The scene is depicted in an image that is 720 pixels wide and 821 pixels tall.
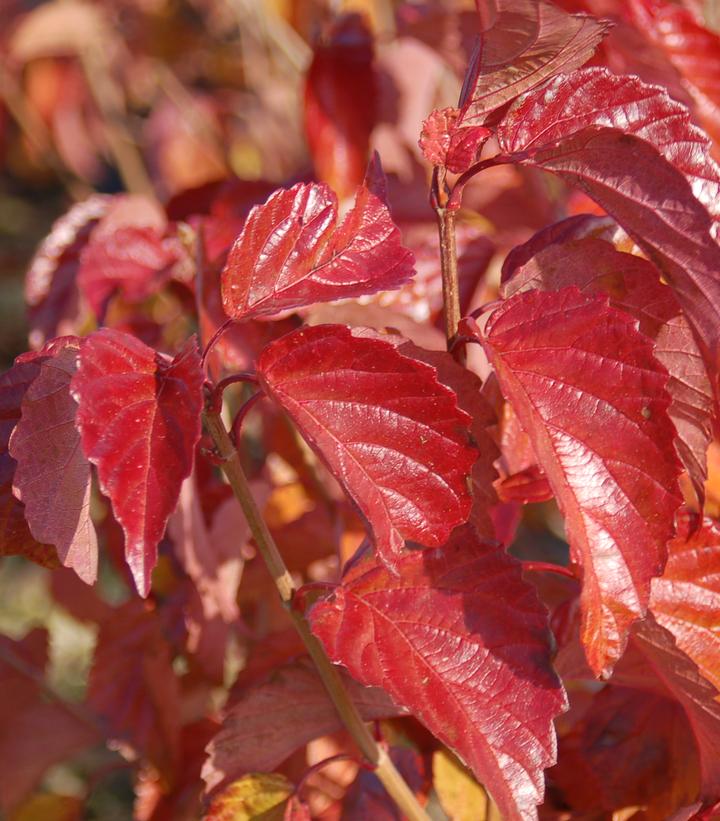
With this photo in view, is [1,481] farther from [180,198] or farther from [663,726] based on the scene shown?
[180,198]

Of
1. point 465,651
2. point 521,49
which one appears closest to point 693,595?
point 465,651

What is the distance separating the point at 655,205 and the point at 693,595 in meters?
0.28

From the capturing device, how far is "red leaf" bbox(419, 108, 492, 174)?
62 centimetres

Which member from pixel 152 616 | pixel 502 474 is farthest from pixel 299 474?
pixel 502 474

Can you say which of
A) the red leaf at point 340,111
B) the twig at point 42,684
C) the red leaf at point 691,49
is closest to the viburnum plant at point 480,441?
the red leaf at point 691,49

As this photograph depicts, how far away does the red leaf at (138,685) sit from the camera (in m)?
1.08

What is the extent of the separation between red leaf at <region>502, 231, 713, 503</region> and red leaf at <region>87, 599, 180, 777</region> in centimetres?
62

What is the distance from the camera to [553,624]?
32.1 inches

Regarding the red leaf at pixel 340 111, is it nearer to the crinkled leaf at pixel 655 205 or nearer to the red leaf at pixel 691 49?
the red leaf at pixel 691 49

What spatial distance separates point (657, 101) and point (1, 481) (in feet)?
1.54

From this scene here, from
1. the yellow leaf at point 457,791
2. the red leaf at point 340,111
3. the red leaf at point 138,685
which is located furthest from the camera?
the red leaf at point 340,111

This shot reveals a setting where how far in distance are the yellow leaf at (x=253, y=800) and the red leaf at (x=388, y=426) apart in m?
0.32

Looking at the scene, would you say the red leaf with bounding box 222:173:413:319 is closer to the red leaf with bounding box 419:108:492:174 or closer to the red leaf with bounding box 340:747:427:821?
the red leaf with bounding box 419:108:492:174

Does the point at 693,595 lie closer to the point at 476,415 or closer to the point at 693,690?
the point at 693,690
